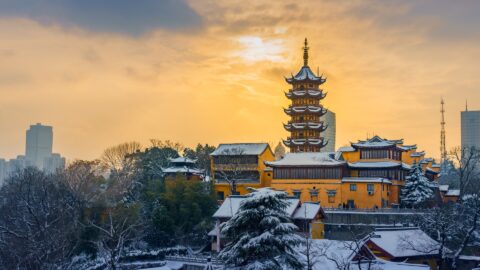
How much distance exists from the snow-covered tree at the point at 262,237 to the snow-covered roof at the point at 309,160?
30.4 metres

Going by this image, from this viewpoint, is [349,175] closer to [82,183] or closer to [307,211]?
[307,211]

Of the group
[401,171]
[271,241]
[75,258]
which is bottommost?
[75,258]

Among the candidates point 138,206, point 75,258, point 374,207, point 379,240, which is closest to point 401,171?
point 374,207

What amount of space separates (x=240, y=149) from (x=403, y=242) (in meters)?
28.2

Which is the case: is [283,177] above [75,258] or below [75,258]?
above

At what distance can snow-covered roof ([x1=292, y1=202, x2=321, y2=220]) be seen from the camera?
142 ft

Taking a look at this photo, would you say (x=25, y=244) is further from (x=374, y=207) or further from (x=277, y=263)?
(x=374, y=207)

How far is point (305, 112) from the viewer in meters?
72.1

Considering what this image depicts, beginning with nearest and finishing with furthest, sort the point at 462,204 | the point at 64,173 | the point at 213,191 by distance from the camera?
the point at 462,204 → the point at 213,191 → the point at 64,173

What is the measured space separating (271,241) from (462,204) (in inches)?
950

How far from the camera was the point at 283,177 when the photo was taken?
5694 cm

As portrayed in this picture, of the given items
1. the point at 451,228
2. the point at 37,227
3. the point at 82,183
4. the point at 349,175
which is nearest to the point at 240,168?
the point at 349,175

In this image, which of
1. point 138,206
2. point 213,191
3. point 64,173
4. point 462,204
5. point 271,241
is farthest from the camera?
point 64,173

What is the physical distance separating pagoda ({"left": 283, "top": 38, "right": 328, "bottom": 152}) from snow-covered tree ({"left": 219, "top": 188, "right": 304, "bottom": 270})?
46316mm
